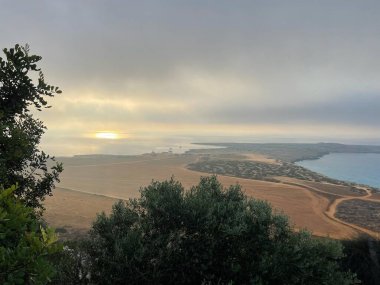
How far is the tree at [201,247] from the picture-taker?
15555mm

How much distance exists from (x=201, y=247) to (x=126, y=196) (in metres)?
50.4

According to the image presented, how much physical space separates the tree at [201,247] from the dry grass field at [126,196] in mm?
21912

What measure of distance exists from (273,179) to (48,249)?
3391 inches

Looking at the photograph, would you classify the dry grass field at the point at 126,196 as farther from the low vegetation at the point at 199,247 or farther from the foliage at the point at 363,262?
the low vegetation at the point at 199,247

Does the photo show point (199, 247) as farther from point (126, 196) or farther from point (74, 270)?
point (126, 196)

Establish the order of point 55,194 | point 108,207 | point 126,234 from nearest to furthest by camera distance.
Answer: point 126,234 < point 108,207 < point 55,194

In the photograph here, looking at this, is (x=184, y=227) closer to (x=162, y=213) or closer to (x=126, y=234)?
(x=162, y=213)

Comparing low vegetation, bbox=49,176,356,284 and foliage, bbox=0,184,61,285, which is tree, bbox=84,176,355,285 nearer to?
low vegetation, bbox=49,176,356,284

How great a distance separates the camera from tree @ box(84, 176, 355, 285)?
1555 centimetres

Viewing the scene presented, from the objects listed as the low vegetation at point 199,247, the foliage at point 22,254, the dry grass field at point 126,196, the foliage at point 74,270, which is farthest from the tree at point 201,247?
the dry grass field at point 126,196

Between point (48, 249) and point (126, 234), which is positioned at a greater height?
point (48, 249)

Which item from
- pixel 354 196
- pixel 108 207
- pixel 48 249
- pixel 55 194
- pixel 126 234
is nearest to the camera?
pixel 48 249

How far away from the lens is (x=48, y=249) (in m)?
5.12

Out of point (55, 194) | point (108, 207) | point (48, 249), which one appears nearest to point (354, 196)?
point (108, 207)
